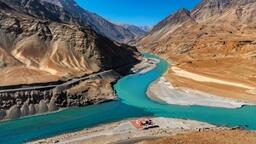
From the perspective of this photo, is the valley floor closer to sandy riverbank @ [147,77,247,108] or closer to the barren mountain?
sandy riverbank @ [147,77,247,108]

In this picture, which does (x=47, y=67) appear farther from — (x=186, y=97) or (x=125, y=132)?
(x=125, y=132)

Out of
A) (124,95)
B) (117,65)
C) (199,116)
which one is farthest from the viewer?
(117,65)

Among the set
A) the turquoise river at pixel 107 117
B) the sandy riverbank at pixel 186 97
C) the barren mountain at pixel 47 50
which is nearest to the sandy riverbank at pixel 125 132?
the turquoise river at pixel 107 117

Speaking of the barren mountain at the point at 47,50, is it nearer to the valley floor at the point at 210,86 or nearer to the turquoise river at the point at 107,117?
the turquoise river at the point at 107,117

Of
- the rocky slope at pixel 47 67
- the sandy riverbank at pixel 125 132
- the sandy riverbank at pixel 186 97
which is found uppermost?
the rocky slope at pixel 47 67

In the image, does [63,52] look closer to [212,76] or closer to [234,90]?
[212,76]

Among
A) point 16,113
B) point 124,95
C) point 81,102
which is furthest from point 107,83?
point 16,113
